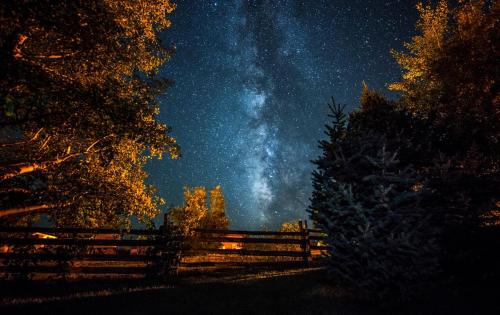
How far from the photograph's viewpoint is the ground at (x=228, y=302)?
20.6 ft

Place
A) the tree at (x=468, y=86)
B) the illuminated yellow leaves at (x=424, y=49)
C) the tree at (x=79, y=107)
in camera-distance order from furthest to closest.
→ the illuminated yellow leaves at (x=424, y=49) < the tree at (x=468, y=86) < the tree at (x=79, y=107)

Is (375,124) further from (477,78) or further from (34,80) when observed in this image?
(34,80)

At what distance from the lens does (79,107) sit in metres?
10.0

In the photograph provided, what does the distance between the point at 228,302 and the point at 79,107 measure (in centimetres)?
798

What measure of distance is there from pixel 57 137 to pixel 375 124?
1397 centimetres

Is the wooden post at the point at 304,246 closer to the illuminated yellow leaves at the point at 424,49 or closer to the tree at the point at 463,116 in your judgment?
the tree at the point at 463,116

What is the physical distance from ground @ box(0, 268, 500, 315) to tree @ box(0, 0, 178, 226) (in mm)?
4072

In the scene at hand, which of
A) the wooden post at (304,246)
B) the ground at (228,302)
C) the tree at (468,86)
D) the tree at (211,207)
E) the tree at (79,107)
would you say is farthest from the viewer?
the tree at (211,207)

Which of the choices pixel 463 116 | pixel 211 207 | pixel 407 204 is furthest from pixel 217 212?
pixel 407 204

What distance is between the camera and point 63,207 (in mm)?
12586

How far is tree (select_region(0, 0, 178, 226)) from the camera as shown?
769cm

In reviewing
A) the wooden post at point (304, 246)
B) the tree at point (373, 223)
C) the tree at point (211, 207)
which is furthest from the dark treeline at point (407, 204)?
the tree at point (211, 207)

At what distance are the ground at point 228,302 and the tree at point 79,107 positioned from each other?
407 centimetres

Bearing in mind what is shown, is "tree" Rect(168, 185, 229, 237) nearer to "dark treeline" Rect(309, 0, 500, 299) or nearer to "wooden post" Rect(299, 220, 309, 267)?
"wooden post" Rect(299, 220, 309, 267)
